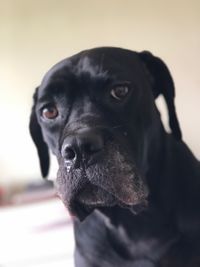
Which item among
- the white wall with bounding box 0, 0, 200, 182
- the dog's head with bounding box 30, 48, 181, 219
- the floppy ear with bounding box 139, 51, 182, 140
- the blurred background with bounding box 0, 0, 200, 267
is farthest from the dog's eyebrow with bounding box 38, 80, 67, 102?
the white wall with bounding box 0, 0, 200, 182

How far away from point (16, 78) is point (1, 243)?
0.96m

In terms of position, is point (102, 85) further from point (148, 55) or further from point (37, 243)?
point (37, 243)

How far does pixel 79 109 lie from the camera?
1071 mm

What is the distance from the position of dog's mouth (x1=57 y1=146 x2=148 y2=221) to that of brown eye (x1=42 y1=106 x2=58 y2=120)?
169 millimetres

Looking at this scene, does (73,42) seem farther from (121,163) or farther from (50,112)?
(121,163)

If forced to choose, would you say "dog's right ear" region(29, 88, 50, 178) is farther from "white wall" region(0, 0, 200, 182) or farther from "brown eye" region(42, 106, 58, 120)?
"white wall" region(0, 0, 200, 182)

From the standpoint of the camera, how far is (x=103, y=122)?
100 centimetres

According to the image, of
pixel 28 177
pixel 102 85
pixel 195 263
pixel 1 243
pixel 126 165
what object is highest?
pixel 102 85

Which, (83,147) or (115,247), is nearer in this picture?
(83,147)

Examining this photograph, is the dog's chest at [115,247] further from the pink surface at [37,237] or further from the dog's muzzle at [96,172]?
the pink surface at [37,237]

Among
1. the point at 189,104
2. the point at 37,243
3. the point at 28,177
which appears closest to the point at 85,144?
the point at 37,243

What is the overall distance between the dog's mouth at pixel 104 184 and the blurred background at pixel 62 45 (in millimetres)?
1168

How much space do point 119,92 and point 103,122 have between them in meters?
0.10

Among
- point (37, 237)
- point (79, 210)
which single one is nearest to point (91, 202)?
point (79, 210)
